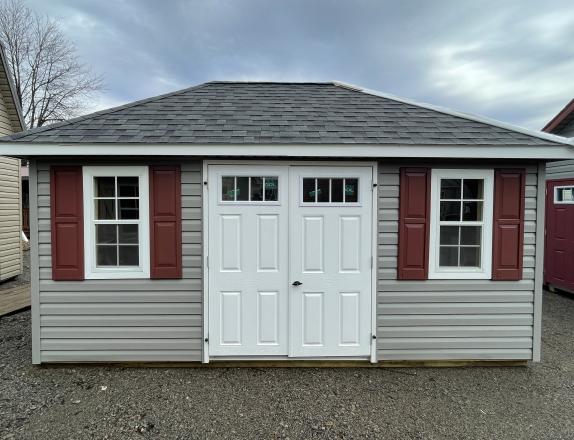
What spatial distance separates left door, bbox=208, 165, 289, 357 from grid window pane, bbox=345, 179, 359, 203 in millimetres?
709

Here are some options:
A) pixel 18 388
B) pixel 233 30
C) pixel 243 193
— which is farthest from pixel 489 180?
pixel 233 30

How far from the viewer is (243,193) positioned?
12.2ft

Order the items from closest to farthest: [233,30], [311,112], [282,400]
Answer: [282,400] < [311,112] < [233,30]

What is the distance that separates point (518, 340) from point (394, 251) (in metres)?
1.81

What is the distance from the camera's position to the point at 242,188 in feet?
12.2

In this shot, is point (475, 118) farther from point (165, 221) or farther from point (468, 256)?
point (165, 221)

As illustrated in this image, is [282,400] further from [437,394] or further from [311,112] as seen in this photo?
[311,112]

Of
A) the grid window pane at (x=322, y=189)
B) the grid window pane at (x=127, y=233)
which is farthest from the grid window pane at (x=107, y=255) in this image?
the grid window pane at (x=322, y=189)

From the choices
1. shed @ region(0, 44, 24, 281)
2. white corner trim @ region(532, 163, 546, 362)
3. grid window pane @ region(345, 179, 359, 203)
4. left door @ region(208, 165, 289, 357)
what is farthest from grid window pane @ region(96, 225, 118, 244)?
shed @ region(0, 44, 24, 281)

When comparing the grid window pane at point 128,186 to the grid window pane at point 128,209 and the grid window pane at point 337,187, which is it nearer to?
the grid window pane at point 128,209

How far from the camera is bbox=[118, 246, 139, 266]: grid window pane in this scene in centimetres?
378

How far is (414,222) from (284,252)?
1.54 meters

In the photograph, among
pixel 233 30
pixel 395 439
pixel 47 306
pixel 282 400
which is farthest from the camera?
pixel 233 30

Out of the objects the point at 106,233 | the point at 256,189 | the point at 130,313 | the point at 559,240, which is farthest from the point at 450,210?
the point at 559,240
